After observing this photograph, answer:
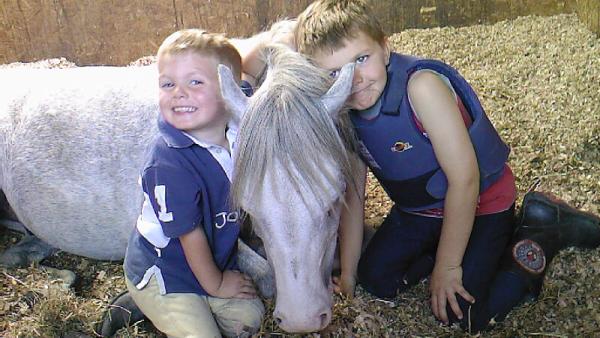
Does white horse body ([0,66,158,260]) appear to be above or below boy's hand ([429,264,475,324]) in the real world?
above

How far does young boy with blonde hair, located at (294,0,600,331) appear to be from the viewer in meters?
2.08

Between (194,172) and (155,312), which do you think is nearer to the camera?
(194,172)

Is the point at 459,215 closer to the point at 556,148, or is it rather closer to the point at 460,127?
the point at 460,127

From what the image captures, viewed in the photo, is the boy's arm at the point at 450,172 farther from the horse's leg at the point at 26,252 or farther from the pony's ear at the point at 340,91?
the horse's leg at the point at 26,252

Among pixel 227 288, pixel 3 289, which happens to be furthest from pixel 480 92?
pixel 3 289

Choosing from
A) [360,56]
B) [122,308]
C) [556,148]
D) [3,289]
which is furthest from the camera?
[556,148]

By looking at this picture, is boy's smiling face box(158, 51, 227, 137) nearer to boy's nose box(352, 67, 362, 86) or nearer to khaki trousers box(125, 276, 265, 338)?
boy's nose box(352, 67, 362, 86)

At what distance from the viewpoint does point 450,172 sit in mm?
2164

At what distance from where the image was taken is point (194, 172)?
2.08 meters

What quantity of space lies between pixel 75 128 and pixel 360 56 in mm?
1261

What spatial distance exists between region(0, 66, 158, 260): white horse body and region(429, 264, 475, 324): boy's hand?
116 centimetres

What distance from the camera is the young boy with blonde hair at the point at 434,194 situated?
208 centimetres

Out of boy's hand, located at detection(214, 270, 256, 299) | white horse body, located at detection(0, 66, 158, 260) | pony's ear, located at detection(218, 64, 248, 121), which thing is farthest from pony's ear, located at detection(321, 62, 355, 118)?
white horse body, located at detection(0, 66, 158, 260)

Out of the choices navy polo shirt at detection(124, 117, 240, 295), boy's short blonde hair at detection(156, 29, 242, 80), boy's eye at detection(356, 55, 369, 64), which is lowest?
navy polo shirt at detection(124, 117, 240, 295)
